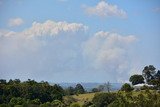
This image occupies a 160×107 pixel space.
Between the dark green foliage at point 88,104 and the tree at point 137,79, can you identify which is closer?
the dark green foliage at point 88,104

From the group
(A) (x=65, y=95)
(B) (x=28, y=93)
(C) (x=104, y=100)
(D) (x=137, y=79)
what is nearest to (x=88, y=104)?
(C) (x=104, y=100)

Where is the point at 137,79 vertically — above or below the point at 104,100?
above

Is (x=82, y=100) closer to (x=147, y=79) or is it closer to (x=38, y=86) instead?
(x=38, y=86)

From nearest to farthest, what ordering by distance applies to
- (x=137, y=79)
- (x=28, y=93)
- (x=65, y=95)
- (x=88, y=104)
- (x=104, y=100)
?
(x=104, y=100) < (x=88, y=104) < (x=28, y=93) < (x=65, y=95) < (x=137, y=79)

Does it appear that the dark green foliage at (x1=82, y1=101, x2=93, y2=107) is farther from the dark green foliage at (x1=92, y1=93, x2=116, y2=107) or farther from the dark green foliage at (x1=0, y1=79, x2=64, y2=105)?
the dark green foliage at (x1=0, y1=79, x2=64, y2=105)

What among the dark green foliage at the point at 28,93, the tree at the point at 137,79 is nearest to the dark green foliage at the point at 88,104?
the dark green foliage at the point at 28,93

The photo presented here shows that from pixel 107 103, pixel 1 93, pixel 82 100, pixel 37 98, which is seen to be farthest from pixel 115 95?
pixel 1 93

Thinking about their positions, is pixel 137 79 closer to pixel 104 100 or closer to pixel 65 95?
pixel 65 95

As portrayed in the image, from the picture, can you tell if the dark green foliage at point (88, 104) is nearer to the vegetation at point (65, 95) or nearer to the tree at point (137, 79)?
the vegetation at point (65, 95)

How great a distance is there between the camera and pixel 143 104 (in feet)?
371

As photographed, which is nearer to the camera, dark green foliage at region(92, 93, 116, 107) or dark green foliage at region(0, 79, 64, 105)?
dark green foliage at region(92, 93, 116, 107)

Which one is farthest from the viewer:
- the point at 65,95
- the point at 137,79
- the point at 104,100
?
the point at 137,79

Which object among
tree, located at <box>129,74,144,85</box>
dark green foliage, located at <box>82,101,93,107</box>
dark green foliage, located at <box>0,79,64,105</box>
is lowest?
dark green foliage, located at <box>82,101,93,107</box>

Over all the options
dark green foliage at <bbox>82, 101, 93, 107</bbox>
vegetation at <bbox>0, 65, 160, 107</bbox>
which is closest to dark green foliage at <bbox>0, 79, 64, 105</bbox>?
vegetation at <bbox>0, 65, 160, 107</bbox>
